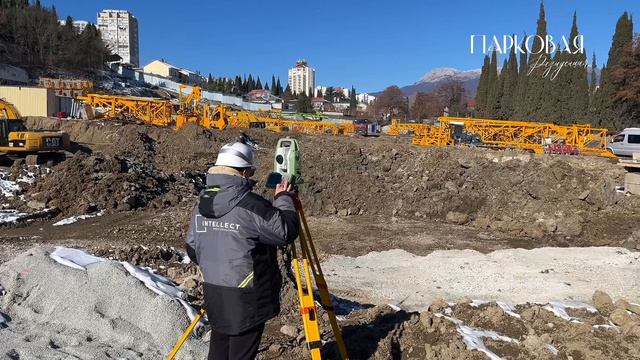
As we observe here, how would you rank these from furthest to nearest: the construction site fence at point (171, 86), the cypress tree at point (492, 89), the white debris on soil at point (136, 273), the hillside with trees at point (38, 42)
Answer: the construction site fence at point (171, 86) → the hillside with trees at point (38, 42) → the cypress tree at point (492, 89) → the white debris on soil at point (136, 273)

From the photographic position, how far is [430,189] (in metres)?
16.1

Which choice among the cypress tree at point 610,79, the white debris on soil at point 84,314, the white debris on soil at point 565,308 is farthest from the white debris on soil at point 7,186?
the cypress tree at point 610,79

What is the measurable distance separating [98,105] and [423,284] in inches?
1022

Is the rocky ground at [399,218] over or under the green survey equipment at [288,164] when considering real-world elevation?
under

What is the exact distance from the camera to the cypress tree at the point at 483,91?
227 feet

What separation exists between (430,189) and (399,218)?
219 centimetres

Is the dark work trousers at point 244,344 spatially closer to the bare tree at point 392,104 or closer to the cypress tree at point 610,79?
the cypress tree at point 610,79

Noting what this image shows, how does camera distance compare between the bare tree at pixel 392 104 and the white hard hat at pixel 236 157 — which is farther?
the bare tree at pixel 392 104

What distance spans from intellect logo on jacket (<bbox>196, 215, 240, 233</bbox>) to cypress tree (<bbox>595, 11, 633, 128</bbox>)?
49.2m

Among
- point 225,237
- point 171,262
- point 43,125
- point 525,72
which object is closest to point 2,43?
point 43,125

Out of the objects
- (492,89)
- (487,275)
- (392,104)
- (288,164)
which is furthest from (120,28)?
(288,164)

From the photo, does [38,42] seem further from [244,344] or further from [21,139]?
[244,344]

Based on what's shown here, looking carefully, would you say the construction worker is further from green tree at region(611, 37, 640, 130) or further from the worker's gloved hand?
green tree at region(611, 37, 640, 130)

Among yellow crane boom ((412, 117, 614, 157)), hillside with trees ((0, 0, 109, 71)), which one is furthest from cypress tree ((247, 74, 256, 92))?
yellow crane boom ((412, 117, 614, 157))
